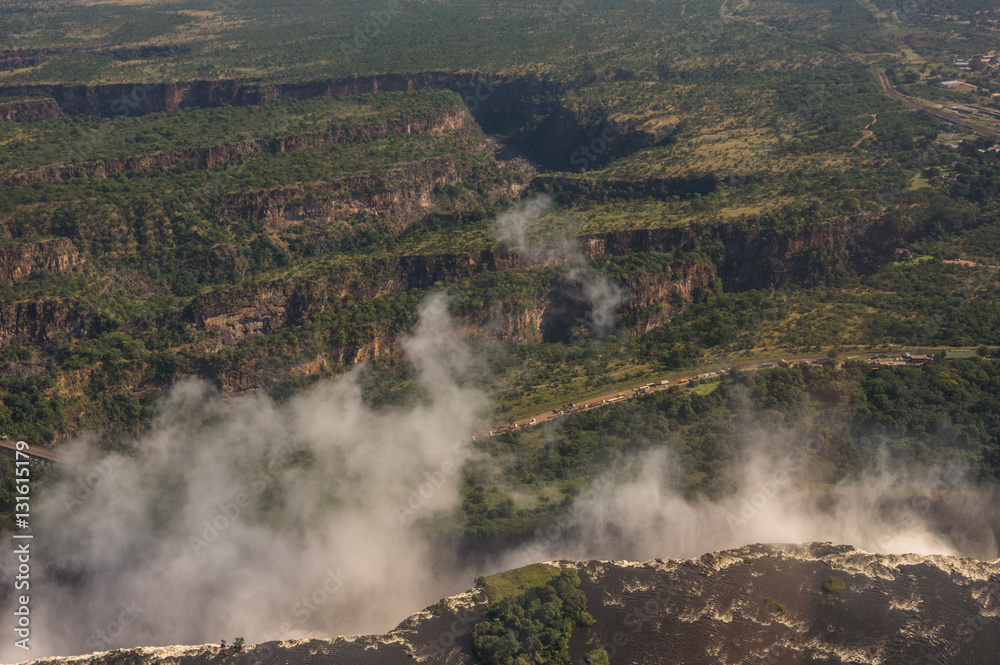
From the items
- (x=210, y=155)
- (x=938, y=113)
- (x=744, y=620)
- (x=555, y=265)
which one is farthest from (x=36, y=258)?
(x=938, y=113)

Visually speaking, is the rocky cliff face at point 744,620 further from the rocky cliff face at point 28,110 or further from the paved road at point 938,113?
the rocky cliff face at point 28,110

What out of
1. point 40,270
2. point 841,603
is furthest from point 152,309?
point 841,603

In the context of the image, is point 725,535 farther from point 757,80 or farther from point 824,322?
point 757,80

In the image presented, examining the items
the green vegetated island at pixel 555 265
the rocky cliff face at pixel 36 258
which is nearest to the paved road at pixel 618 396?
the green vegetated island at pixel 555 265

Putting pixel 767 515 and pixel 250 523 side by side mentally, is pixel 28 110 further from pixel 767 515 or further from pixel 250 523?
pixel 767 515

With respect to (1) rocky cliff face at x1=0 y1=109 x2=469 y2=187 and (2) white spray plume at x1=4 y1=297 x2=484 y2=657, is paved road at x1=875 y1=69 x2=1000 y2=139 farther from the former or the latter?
(2) white spray plume at x1=4 y1=297 x2=484 y2=657
